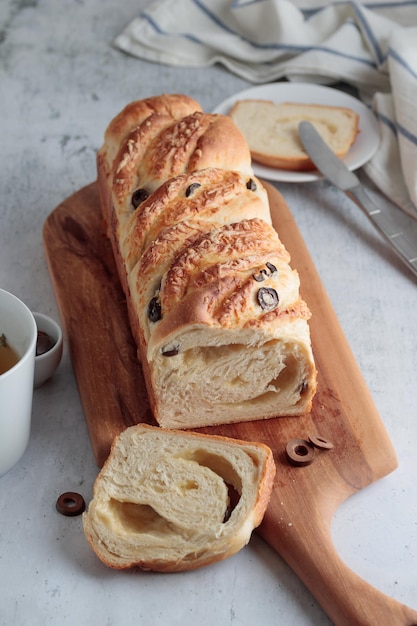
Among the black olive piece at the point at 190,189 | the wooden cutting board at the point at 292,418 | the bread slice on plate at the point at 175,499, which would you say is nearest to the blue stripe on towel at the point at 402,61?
the wooden cutting board at the point at 292,418

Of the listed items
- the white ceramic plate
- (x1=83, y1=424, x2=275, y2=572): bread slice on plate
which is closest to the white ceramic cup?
(x1=83, y1=424, x2=275, y2=572): bread slice on plate

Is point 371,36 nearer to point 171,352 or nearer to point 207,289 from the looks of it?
point 207,289

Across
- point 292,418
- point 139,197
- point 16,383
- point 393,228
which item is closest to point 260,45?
point 393,228

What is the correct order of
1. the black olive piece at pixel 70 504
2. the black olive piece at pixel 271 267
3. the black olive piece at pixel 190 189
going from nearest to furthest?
the black olive piece at pixel 70 504
the black olive piece at pixel 271 267
the black olive piece at pixel 190 189

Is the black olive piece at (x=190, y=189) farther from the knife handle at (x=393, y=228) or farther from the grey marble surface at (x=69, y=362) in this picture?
the knife handle at (x=393, y=228)

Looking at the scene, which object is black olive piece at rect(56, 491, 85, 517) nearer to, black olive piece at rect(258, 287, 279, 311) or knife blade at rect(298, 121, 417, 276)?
black olive piece at rect(258, 287, 279, 311)

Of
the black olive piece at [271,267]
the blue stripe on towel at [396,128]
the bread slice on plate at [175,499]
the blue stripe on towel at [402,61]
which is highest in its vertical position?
the black olive piece at [271,267]
